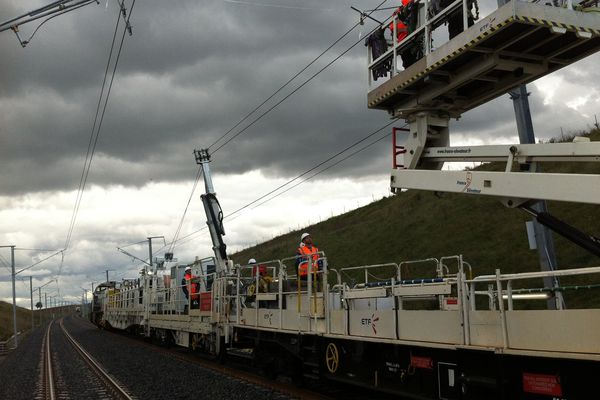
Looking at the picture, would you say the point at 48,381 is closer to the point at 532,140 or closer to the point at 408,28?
the point at 408,28

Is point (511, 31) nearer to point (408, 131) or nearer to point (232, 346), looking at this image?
point (408, 131)

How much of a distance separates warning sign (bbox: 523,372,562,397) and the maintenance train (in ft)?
0.04

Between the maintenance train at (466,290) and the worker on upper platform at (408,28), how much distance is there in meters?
0.09

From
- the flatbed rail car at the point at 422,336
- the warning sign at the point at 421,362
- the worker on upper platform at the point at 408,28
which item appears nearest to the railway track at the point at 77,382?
the flatbed rail car at the point at 422,336

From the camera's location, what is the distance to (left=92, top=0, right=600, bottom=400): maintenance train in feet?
17.4

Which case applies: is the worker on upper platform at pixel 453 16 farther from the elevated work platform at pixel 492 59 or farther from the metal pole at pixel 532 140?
the metal pole at pixel 532 140

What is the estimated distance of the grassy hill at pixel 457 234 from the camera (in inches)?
797

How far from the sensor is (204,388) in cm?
1159

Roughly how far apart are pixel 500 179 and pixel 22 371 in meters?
18.1

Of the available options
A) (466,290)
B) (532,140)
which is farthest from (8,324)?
(466,290)

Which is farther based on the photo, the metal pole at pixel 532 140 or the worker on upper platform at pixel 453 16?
the metal pole at pixel 532 140

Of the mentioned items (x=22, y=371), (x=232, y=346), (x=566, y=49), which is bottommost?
(x=22, y=371)

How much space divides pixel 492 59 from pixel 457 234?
21.1 meters

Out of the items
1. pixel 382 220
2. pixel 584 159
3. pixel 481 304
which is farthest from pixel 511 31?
pixel 382 220
